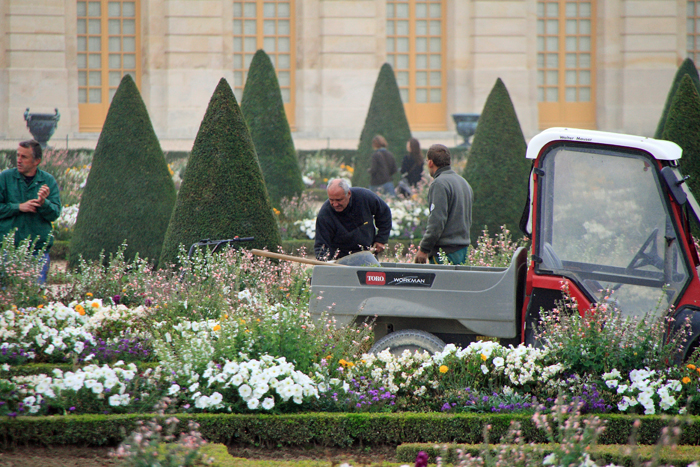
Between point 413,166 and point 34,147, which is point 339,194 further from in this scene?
point 413,166

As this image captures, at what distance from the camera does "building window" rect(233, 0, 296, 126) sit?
66.4 feet

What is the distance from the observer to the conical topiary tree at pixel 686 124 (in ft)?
25.7

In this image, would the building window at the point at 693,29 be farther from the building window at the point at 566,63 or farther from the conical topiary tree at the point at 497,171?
the conical topiary tree at the point at 497,171

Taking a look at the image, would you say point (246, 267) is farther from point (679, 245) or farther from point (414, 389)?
point (679, 245)

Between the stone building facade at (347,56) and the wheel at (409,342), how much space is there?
1507cm

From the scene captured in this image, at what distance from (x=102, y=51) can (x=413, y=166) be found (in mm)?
11140

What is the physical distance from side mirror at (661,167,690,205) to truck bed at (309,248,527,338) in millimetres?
952

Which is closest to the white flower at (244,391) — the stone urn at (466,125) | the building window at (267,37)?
the stone urn at (466,125)

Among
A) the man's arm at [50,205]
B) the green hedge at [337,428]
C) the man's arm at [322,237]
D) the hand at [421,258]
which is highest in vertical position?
the man's arm at [50,205]

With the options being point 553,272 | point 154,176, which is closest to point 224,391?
point 553,272

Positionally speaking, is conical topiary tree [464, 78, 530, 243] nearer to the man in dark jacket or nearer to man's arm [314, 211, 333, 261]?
man's arm [314, 211, 333, 261]

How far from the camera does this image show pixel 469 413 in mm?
3963

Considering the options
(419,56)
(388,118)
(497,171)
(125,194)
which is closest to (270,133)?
(125,194)

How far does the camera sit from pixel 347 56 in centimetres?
1970
